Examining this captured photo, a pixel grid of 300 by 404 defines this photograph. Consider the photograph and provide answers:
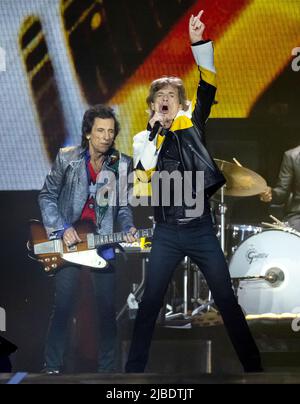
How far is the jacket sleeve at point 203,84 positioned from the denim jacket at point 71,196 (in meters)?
0.56

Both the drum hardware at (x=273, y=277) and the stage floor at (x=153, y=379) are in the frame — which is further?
the drum hardware at (x=273, y=277)

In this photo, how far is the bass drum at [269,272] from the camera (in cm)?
520

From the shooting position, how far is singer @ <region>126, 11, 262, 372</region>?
4688mm

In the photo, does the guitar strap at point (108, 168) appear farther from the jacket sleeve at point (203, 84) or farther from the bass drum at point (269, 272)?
the bass drum at point (269, 272)

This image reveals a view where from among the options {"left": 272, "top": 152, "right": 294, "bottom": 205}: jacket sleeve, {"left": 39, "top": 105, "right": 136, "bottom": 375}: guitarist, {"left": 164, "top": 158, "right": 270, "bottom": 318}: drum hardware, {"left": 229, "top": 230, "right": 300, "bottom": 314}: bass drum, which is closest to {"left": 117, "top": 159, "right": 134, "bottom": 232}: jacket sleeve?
{"left": 39, "top": 105, "right": 136, "bottom": 375}: guitarist

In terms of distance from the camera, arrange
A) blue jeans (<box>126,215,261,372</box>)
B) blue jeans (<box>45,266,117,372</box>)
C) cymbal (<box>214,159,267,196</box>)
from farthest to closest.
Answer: cymbal (<box>214,159,267,196</box>)
blue jeans (<box>45,266,117,372</box>)
blue jeans (<box>126,215,261,372</box>)

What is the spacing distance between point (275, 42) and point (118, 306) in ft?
6.85

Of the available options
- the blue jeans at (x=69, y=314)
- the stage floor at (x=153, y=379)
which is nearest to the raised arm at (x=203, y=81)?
the blue jeans at (x=69, y=314)

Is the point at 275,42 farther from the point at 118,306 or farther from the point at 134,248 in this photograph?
the point at 118,306

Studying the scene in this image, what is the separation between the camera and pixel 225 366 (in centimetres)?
510

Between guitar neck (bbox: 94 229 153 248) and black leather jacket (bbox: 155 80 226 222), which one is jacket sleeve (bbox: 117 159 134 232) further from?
black leather jacket (bbox: 155 80 226 222)

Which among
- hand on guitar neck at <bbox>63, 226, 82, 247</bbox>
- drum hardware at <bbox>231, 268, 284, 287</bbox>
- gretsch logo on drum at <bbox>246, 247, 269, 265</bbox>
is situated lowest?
drum hardware at <bbox>231, 268, 284, 287</bbox>

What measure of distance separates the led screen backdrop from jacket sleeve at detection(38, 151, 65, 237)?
0.23 feet

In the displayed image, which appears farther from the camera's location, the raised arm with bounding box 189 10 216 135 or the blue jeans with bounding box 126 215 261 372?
the raised arm with bounding box 189 10 216 135
